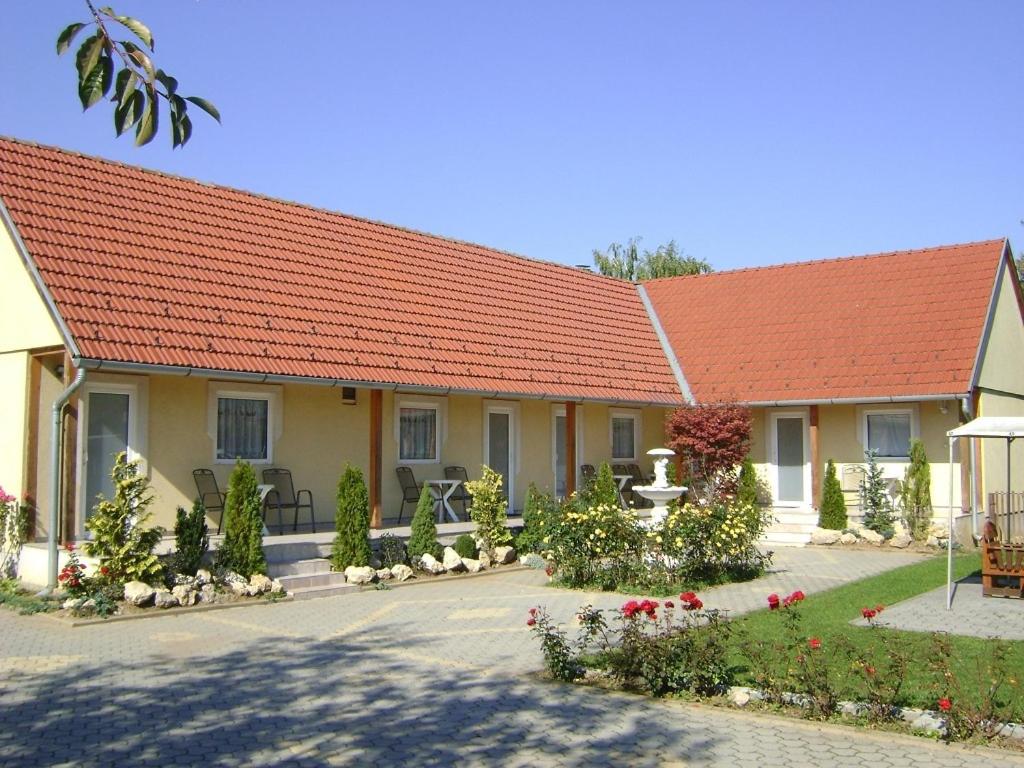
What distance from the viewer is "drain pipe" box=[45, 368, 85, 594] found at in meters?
13.1

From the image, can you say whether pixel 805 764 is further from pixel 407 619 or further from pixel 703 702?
pixel 407 619

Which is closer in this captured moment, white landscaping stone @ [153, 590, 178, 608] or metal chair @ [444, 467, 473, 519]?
white landscaping stone @ [153, 590, 178, 608]

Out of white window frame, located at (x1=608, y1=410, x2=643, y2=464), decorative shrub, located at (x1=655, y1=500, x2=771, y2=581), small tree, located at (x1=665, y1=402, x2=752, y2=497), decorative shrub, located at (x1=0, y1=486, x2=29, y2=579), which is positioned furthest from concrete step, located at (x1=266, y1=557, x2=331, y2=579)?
small tree, located at (x1=665, y1=402, x2=752, y2=497)

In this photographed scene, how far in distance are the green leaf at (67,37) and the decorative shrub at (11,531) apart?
11.6 meters

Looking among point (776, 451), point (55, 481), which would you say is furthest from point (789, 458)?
point (55, 481)

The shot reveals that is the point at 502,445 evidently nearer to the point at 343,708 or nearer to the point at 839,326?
the point at 839,326

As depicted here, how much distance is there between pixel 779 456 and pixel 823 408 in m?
1.59

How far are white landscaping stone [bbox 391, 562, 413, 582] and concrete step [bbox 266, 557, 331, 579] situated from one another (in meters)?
1.01

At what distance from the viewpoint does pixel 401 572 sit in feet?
51.3

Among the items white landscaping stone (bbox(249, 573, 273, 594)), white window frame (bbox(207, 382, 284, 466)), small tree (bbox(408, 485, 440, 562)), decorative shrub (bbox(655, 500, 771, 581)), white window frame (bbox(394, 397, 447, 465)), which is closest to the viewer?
white landscaping stone (bbox(249, 573, 273, 594))

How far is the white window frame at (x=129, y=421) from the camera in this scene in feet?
48.9

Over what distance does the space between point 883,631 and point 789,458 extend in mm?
14030

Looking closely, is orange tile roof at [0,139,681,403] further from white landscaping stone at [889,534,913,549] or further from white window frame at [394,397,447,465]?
white landscaping stone at [889,534,913,549]

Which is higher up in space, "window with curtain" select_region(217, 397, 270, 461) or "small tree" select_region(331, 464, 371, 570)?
"window with curtain" select_region(217, 397, 270, 461)
